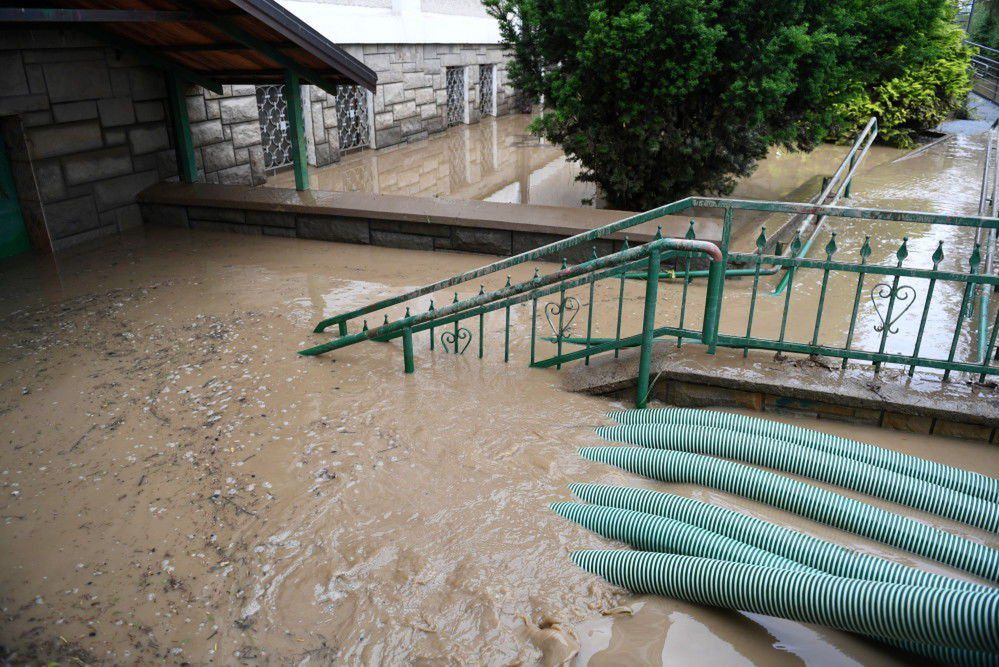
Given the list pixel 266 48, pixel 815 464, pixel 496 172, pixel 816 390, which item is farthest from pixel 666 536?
pixel 496 172

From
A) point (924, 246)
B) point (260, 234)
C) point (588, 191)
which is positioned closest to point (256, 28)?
point (260, 234)

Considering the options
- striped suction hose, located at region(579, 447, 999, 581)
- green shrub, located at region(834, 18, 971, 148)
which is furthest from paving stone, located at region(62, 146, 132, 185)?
green shrub, located at region(834, 18, 971, 148)

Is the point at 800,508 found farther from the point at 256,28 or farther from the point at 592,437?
the point at 256,28

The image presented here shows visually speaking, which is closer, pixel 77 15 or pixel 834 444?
pixel 834 444

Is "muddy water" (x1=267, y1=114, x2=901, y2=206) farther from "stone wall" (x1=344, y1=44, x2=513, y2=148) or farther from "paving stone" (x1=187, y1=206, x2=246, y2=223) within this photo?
"paving stone" (x1=187, y1=206, x2=246, y2=223)

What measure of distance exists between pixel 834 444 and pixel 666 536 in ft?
3.88

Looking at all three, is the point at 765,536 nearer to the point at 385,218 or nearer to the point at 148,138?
the point at 385,218

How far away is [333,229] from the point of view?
299 inches

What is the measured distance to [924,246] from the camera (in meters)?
7.18

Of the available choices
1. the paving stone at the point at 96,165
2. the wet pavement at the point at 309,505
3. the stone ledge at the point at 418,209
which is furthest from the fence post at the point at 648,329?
the paving stone at the point at 96,165

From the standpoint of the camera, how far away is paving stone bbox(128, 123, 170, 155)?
7848mm

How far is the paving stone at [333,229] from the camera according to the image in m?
7.49

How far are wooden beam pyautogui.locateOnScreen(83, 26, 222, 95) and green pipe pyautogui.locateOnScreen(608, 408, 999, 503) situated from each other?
22.3ft

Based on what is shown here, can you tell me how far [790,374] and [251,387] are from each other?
10.4ft
